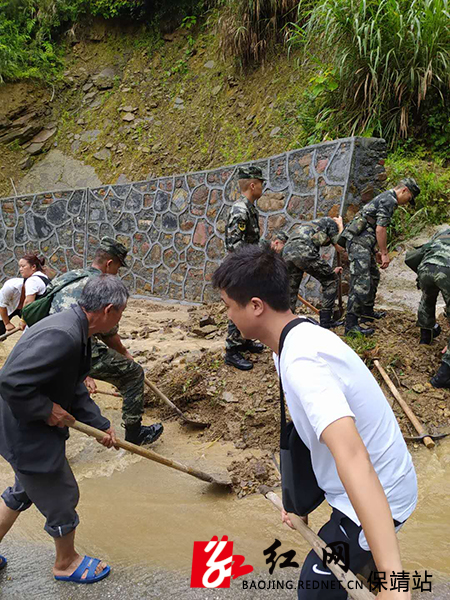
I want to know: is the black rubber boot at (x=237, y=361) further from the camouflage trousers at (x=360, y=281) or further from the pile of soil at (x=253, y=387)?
the camouflage trousers at (x=360, y=281)

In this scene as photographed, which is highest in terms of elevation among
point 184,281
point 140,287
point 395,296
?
point 395,296

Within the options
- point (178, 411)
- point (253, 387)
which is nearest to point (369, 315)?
point (253, 387)

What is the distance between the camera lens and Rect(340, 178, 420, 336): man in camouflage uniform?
184 inches

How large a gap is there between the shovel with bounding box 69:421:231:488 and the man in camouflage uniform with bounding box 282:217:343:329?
2341mm

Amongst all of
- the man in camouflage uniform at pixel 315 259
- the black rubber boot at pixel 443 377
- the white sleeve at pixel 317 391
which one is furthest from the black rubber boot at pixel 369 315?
the white sleeve at pixel 317 391

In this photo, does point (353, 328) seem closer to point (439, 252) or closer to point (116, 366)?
point (439, 252)

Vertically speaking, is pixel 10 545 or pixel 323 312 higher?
pixel 10 545

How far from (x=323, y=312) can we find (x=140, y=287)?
14.9 feet

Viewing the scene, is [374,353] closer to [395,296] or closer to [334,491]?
[395,296]

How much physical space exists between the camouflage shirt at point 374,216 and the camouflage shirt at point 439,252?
54 centimetres

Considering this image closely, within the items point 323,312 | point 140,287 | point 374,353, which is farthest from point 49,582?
point 140,287

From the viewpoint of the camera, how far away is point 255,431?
362 cm

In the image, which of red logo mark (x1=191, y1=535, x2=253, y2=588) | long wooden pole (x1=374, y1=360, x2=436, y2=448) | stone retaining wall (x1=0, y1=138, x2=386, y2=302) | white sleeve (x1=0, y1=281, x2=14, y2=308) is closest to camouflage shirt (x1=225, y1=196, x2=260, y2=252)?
stone retaining wall (x1=0, y1=138, x2=386, y2=302)

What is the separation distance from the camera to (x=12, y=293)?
16.2 ft
